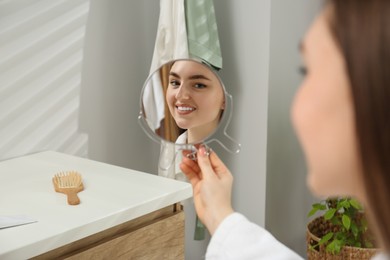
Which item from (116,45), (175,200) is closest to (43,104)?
(116,45)

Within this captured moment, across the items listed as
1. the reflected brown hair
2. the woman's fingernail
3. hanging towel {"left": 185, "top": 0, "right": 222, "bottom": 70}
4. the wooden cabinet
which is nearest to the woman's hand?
the woman's fingernail

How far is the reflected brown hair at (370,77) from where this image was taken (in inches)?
14.2

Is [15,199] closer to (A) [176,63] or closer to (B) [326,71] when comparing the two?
(A) [176,63]

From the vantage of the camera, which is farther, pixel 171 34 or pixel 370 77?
pixel 171 34

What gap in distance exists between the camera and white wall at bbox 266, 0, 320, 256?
1.66 m

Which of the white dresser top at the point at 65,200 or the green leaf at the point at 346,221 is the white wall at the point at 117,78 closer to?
the white dresser top at the point at 65,200

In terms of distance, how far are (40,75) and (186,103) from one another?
69 cm

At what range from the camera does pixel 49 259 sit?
2.83 ft

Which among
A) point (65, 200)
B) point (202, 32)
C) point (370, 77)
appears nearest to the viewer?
point (370, 77)

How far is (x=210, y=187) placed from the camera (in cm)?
77

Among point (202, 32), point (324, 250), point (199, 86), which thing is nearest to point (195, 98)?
point (199, 86)

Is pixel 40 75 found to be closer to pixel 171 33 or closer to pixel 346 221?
pixel 171 33

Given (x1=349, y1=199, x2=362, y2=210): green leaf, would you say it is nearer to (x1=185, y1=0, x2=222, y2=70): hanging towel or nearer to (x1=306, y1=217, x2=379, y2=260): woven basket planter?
(x1=306, y1=217, x2=379, y2=260): woven basket planter

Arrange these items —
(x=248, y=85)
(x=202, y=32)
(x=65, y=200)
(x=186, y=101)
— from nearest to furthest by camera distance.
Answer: (x=186, y=101) → (x=65, y=200) → (x=202, y=32) → (x=248, y=85)
